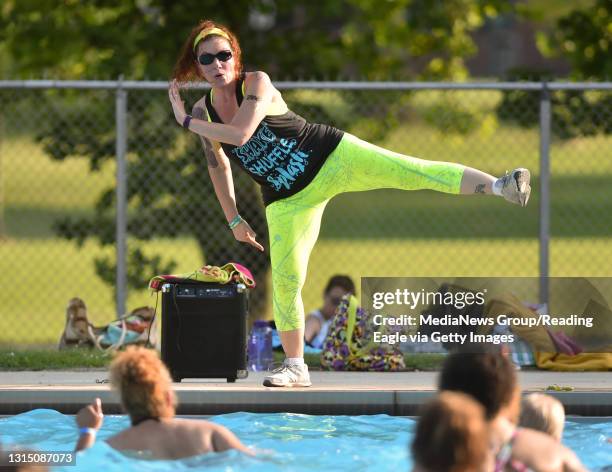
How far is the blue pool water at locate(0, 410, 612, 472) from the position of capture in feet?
18.2

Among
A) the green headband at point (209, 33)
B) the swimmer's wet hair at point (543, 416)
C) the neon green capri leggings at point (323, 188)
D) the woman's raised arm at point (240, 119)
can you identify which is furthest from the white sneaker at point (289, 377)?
the swimmer's wet hair at point (543, 416)

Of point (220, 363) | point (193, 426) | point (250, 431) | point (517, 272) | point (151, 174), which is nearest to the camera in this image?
point (193, 426)

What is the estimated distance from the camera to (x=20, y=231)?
30672 mm

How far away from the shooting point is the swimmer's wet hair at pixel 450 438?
3848mm

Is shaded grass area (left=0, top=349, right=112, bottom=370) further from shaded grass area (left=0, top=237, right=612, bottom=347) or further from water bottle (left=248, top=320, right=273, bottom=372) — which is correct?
shaded grass area (left=0, top=237, right=612, bottom=347)

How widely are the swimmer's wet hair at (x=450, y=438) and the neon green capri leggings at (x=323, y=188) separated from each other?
139 inches

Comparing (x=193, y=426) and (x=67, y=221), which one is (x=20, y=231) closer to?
(x=67, y=221)

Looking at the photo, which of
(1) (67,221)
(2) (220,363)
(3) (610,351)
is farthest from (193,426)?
(1) (67,221)

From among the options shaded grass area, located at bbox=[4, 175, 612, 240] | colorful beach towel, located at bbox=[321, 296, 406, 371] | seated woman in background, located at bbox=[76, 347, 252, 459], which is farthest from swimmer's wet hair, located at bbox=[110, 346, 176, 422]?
shaded grass area, located at bbox=[4, 175, 612, 240]

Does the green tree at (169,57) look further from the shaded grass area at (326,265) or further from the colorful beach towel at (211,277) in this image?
the shaded grass area at (326,265)

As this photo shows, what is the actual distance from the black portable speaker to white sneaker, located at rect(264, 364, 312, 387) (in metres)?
0.38

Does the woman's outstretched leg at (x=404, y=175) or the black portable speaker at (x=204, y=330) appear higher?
the woman's outstretched leg at (x=404, y=175)

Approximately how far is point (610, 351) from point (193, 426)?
13.6 feet

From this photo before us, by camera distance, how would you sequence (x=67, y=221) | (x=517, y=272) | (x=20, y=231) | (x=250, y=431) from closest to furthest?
(x=250, y=431)
(x=67, y=221)
(x=517, y=272)
(x=20, y=231)
